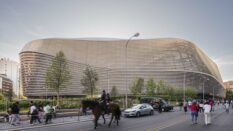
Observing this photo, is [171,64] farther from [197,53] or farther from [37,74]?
[37,74]

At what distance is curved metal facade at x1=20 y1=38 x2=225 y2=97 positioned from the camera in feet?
415

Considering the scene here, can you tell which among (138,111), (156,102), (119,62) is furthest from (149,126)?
(119,62)

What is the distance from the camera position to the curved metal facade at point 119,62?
126375 millimetres

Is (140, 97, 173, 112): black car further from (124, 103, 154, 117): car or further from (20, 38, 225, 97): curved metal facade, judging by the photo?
(20, 38, 225, 97): curved metal facade

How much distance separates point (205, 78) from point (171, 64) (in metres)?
17.4

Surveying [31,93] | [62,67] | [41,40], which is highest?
[41,40]

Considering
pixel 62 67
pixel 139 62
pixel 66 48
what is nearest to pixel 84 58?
pixel 66 48

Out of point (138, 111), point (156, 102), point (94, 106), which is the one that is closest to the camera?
point (94, 106)

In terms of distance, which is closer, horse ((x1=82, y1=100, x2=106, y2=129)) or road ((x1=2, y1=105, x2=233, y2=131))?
road ((x1=2, y1=105, x2=233, y2=131))

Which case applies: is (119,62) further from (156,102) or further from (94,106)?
(94,106)

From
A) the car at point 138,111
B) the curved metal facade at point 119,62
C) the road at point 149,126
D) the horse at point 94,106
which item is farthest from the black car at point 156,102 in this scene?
the curved metal facade at point 119,62

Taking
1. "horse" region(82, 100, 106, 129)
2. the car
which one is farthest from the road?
the car

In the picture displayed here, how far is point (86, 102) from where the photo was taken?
19188mm

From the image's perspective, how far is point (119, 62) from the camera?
441 feet
